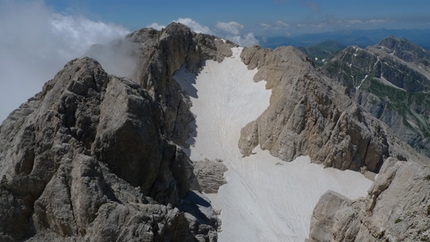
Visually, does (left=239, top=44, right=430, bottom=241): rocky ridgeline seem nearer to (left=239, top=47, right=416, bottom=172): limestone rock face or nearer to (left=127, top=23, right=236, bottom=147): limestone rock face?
(left=239, top=47, right=416, bottom=172): limestone rock face

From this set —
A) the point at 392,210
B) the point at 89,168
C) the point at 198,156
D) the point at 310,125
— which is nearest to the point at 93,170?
the point at 89,168

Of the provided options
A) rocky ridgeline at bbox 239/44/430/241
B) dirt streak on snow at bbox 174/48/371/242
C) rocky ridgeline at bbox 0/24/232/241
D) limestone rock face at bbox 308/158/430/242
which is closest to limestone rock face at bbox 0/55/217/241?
rocky ridgeline at bbox 0/24/232/241

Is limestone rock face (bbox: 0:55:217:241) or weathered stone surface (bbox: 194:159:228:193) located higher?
limestone rock face (bbox: 0:55:217:241)

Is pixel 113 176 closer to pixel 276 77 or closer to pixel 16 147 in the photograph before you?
pixel 16 147

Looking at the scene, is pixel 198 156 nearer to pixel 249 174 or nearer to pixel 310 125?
pixel 249 174

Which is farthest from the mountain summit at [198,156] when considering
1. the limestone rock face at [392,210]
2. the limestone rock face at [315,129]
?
the limestone rock face at [315,129]

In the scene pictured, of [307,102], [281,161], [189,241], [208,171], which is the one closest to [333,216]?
[189,241]
